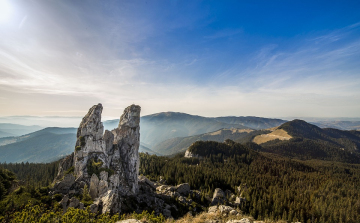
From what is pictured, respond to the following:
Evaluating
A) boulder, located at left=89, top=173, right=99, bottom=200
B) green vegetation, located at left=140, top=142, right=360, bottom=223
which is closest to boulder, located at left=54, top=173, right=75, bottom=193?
boulder, located at left=89, top=173, right=99, bottom=200

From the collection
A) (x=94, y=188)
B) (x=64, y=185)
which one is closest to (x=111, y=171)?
(x=94, y=188)

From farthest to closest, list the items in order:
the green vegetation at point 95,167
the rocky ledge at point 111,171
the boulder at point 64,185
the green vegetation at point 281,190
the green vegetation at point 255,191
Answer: the green vegetation at point 281,190 → the green vegetation at point 95,167 → the rocky ledge at point 111,171 → the boulder at point 64,185 → the green vegetation at point 255,191

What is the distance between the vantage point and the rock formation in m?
42.4

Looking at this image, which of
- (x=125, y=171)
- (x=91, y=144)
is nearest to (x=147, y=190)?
(x=125, y=171)

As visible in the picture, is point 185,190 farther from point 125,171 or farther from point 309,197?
point 309,197

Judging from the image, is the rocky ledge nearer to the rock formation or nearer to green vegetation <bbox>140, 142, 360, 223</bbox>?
the rock formation

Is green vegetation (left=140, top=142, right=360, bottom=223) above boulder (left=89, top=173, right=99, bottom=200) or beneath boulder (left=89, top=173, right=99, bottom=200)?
beneath

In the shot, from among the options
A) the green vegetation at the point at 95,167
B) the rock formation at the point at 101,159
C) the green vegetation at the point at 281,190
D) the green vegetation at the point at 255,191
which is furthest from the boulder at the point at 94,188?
the green vegetation at the point at 281,190

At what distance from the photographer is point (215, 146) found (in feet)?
642

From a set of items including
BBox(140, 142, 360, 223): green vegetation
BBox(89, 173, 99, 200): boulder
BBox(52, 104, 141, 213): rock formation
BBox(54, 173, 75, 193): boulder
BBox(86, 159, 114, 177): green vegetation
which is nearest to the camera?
BBox(54, 173, 75, 193): boulder

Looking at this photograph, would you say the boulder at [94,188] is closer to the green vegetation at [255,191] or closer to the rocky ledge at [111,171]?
the rocky ledge at [111,171]

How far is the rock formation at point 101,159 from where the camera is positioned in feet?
139

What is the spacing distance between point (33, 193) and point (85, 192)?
1045cm

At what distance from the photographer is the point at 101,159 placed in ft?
189
